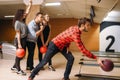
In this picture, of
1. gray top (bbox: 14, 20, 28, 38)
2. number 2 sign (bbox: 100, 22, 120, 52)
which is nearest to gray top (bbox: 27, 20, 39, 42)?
gray top (bbox: 14, 20, 28, 38)

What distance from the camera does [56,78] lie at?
4566 millimetres

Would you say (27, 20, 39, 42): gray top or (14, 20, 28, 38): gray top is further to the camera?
(27, 20, 39, 42): gray top

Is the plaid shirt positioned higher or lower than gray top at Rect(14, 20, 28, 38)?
lower

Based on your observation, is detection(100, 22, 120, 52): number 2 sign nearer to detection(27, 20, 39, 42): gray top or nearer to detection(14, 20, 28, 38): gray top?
detection(27, 20, 39, 42): gray top

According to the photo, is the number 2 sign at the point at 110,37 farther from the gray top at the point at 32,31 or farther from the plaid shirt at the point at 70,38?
the plaid shirt at the point at 70,38

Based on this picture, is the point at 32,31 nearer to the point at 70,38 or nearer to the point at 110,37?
the point at 70,38

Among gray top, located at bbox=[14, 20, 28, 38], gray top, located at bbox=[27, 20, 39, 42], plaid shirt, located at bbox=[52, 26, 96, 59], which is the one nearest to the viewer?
plaid shirt, located at bbox=[52, 26, 96, 59]

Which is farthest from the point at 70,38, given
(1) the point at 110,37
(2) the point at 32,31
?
(1) the point at 110,37

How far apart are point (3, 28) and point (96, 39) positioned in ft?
23.4

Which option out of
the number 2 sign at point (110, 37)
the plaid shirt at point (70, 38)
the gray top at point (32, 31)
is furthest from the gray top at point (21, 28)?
the number 2 sign at point (110, 37)

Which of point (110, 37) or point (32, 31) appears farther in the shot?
point (110, 37)

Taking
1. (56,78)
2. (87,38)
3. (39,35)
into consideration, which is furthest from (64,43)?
(87,38)

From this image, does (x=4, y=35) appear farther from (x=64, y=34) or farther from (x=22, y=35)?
(x=64, y=34)

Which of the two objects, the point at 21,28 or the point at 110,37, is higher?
the point at 21,28
